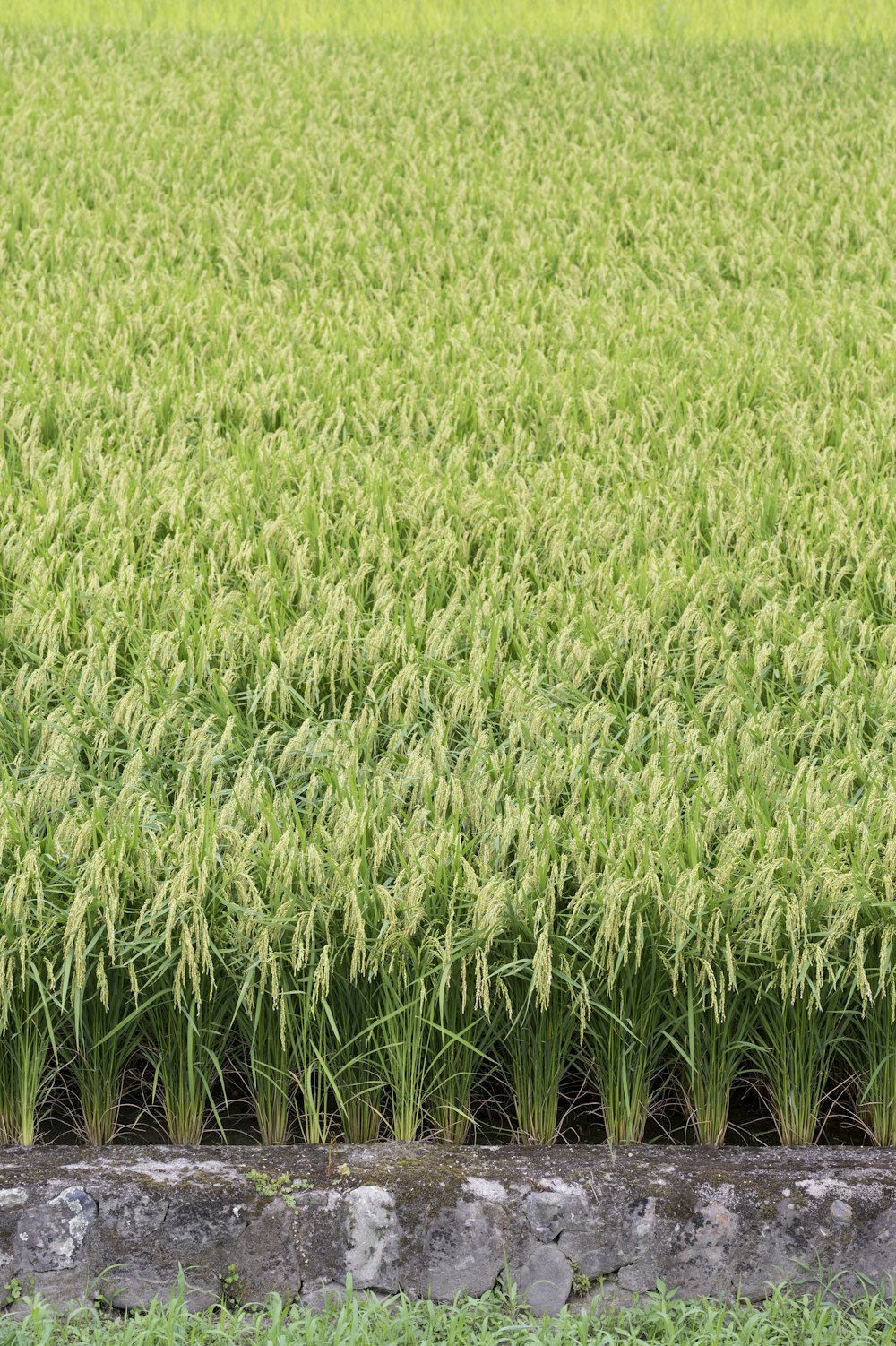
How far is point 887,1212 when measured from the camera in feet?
6.97

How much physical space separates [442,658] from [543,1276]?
1501 mm

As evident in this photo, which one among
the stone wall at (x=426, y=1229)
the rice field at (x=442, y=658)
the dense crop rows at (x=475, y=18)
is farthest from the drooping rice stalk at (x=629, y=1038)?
the dense crop rows at (x=475, y=18)

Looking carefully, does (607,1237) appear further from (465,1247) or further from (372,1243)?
(372,1243)

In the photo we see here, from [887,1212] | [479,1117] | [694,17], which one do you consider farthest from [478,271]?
[694,17]

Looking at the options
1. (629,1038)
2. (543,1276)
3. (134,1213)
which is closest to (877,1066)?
(629,1038)

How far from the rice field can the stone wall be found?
24cm

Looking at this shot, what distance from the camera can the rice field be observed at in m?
2.35

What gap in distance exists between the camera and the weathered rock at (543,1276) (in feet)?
6.89

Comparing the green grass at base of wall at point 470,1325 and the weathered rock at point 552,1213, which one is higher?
the weathered rock at point 552,1213

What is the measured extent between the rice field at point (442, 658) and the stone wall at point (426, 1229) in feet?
0.79

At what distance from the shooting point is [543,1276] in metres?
2.10

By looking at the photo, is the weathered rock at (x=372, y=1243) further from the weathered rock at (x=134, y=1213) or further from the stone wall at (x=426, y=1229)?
the weathered rock at (x=134, y=1213)

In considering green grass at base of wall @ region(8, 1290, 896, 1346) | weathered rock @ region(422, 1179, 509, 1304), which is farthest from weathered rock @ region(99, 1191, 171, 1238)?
weathered rock @ region(422, 1179, 509, 1304)

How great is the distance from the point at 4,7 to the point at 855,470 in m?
9.41
